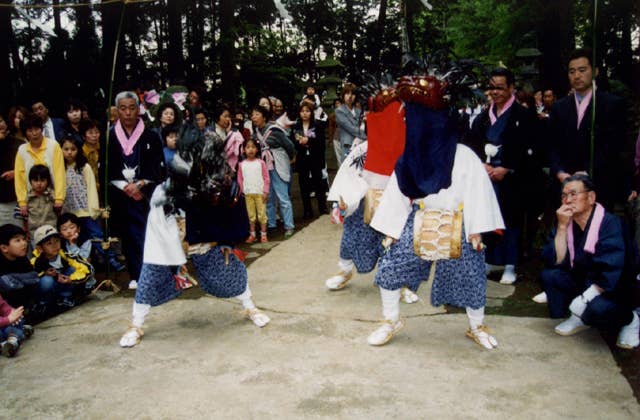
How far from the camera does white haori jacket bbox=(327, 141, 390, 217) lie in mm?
4330

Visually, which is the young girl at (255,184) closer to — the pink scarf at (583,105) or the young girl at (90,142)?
the young girl at (90,142)

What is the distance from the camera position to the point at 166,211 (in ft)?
12.4

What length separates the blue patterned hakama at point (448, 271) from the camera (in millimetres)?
3514

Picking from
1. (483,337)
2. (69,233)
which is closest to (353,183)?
(483,337)

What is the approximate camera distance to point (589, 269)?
11.9 feet

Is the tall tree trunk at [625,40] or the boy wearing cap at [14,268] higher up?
the tall tree trunk at [625,40]

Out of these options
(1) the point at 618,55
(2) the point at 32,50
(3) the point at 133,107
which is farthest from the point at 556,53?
(2) the point at 32,50

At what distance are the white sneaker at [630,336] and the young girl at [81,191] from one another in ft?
15.8

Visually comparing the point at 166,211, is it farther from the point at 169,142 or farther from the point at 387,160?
the point at 169,142

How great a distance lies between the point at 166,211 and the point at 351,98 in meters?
4.04

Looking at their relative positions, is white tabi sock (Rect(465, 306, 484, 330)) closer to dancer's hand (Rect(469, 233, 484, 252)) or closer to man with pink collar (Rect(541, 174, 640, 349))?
dancer's hand (Rect(469, 233, 484, 252))

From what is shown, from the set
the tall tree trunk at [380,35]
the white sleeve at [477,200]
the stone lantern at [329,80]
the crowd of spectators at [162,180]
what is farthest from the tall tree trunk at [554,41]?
the tall tree trunk at [380,35]

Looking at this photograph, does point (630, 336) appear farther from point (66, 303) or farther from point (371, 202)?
point (66, 303)

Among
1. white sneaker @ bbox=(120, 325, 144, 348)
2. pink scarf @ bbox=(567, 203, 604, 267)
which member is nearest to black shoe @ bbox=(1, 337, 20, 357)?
white sneaker @ bbox=(120, 325, 144, 348)
